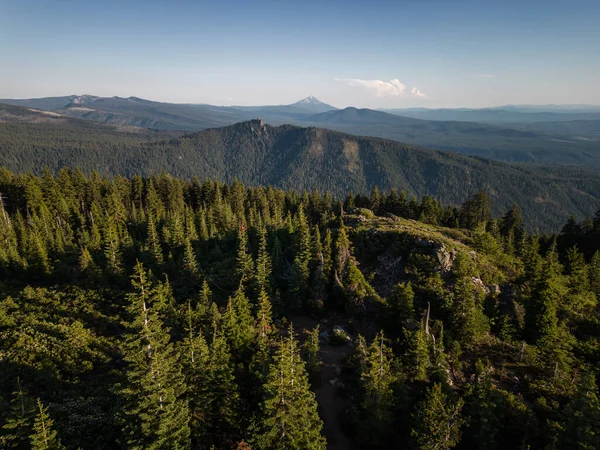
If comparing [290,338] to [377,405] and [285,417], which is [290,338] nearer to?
[285,417]

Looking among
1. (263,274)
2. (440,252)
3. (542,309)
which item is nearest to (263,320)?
(263,274)

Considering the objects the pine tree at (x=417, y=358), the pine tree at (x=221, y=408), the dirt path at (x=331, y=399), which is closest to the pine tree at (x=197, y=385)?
the pine tree at (x=221, y=408)

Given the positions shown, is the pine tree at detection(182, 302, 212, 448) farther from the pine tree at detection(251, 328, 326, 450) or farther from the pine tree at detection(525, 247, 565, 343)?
the pine tree at detection(525, 247, 565, 343)

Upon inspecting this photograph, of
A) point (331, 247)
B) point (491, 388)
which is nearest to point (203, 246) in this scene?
point (331, 247)

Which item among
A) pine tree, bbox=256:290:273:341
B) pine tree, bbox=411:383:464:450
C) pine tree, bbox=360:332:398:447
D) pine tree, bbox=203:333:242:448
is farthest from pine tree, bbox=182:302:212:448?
pine tree, bbox=411:383:464:450

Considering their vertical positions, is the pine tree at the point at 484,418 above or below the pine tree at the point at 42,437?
below

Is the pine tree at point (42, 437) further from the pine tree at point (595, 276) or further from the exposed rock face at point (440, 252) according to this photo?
the pine tree at point (595, 276)

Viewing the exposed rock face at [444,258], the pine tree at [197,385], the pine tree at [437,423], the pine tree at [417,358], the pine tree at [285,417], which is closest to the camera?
the pine tree at [285,417]
